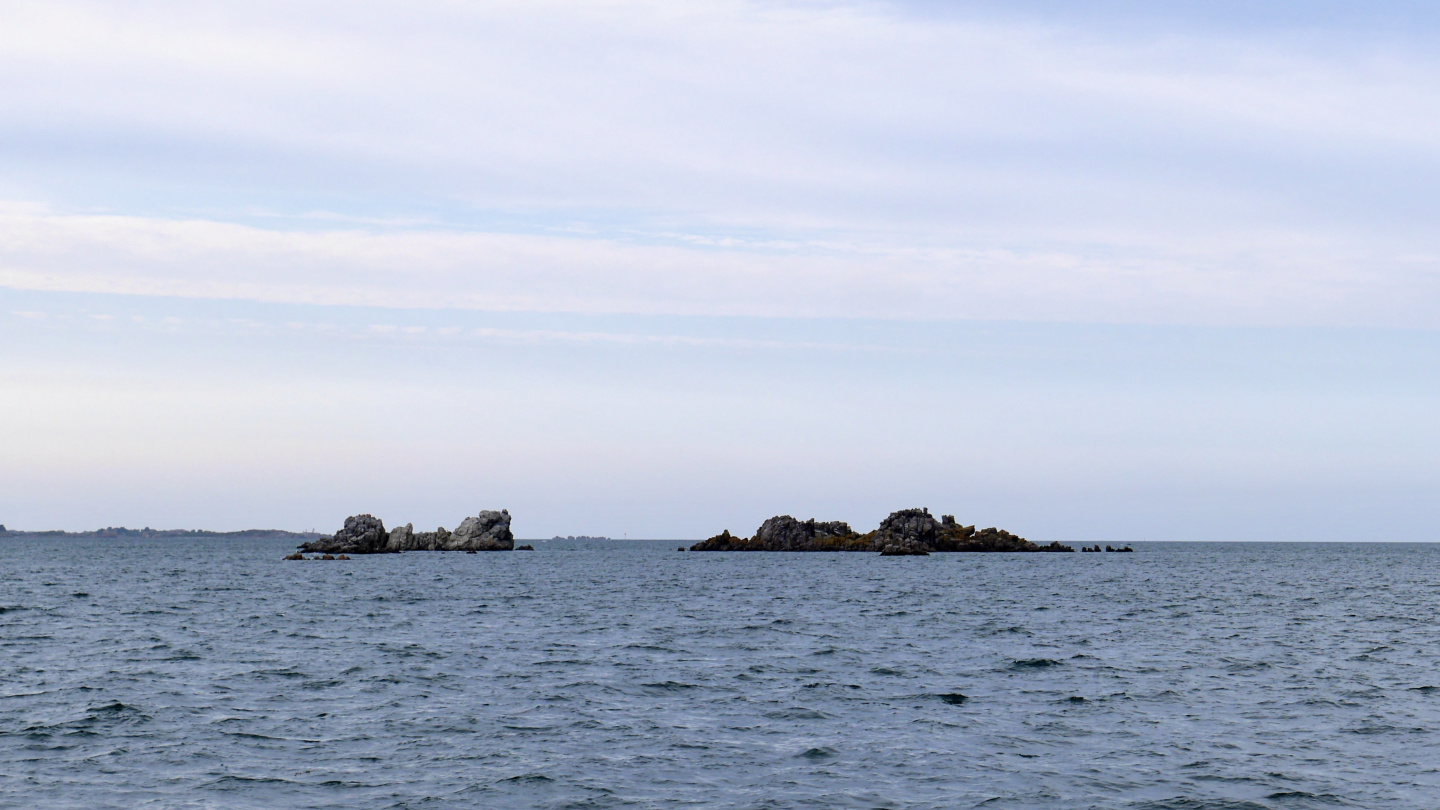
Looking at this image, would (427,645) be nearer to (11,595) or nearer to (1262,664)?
(1262,664)

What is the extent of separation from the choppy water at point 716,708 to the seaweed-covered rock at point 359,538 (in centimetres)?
12158

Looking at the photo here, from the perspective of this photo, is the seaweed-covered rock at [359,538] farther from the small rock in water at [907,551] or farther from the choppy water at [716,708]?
the choppy water at [716,708]

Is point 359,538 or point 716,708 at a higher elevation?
point 359,538

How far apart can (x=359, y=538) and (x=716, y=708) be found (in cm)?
16778

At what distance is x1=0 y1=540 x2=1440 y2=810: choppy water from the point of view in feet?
76.1

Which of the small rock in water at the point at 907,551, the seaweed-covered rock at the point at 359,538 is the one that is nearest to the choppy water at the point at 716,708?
the seaweed-covered rock at the point at 359,538

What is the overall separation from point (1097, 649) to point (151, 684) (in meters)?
36.5

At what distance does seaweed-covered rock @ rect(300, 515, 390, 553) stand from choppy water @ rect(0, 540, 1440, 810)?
122 meters

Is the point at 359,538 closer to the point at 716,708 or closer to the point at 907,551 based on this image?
the point at 907,551

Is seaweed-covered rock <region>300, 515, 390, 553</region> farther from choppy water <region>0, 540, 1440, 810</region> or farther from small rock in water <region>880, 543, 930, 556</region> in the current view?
choppy water <region>0, 540, 1440, 810</region>

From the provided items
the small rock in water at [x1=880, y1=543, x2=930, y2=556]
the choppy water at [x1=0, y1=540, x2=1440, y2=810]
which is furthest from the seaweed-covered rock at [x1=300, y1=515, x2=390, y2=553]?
the choppy water at [x1=0, y1=540, x2=1440, y2=810]

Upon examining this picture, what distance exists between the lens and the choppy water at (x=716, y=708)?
23203 millimetres

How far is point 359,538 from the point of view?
188 metres

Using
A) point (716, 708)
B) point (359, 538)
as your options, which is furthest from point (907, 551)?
point (716, 708)
